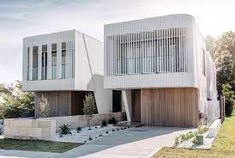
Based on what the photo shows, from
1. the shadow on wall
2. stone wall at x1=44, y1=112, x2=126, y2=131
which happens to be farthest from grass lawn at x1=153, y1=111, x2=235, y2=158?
the shadow on wall

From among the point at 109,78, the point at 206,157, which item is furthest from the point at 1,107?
the point at 206,157

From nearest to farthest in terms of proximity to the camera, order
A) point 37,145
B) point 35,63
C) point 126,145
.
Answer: point 126,145 < point 37,145 < point 35,63

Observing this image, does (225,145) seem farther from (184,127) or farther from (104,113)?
(104,113)

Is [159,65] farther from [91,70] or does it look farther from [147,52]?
[91,70]

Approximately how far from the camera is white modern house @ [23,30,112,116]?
25.1 metres

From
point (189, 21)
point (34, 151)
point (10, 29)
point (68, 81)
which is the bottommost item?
point (34, 151)

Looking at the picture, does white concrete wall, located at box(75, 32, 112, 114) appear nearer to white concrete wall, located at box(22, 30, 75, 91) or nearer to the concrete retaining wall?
white concrete wall, located at box(22, 30, 75, 91)

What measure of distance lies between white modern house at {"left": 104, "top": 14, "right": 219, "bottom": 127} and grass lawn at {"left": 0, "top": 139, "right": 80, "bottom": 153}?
7869mm

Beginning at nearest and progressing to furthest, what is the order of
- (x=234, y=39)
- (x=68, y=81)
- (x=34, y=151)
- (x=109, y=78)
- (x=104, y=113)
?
(x=34, y=151)
(x=109, y=78)
(x=68, y=81)
(x=104, y=113)
(x=234, y=39)

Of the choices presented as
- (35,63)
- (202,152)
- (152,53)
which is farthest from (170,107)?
Result: (35,63)

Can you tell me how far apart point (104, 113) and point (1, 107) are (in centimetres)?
1007

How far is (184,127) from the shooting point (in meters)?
21.8

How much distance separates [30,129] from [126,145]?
544 centimetres

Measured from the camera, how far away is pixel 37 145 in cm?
1535
